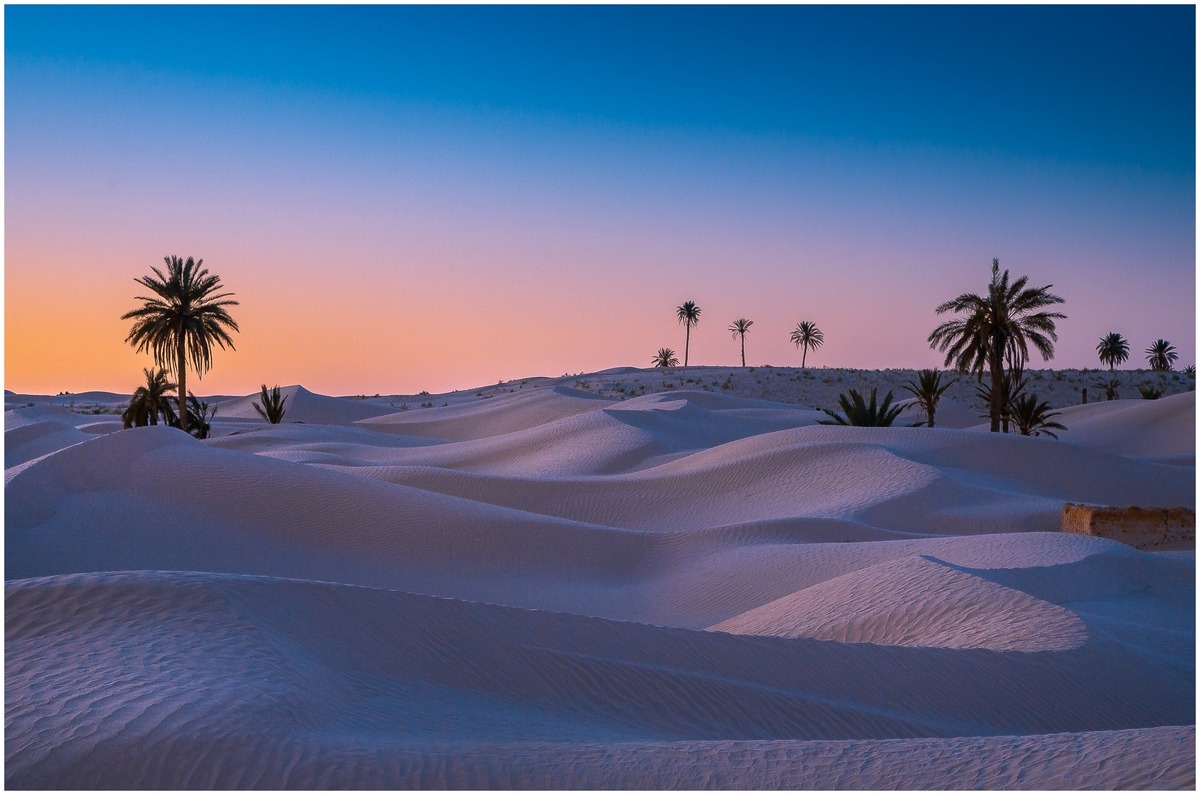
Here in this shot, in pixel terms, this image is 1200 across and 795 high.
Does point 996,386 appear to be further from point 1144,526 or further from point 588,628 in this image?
point 588,628

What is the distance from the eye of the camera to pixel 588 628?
7660 mm

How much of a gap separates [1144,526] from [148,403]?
88.8 ft

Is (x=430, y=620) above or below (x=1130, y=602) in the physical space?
above

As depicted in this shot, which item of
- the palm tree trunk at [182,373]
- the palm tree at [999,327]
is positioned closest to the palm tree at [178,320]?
the palm tree trunk at [182,373]

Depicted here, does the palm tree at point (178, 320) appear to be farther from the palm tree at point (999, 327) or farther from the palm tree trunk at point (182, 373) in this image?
the palm tree at point (999, 327)

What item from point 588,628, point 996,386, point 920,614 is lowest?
point 920,614

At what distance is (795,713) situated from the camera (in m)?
6.64

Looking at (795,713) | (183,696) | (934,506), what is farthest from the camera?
(934,506)

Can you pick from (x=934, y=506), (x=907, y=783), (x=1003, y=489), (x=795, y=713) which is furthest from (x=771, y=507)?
(x=907, y=783)

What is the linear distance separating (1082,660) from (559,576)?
25.9 feet

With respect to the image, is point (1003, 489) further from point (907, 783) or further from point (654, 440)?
point (907, 783)

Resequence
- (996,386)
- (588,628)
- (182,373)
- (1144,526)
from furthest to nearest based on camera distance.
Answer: (182,373) → (996,386) → (1144,526) → (588,628)

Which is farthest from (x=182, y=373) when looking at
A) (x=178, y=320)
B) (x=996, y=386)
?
(x=996, y=386)

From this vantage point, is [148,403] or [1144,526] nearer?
[1144,526]
